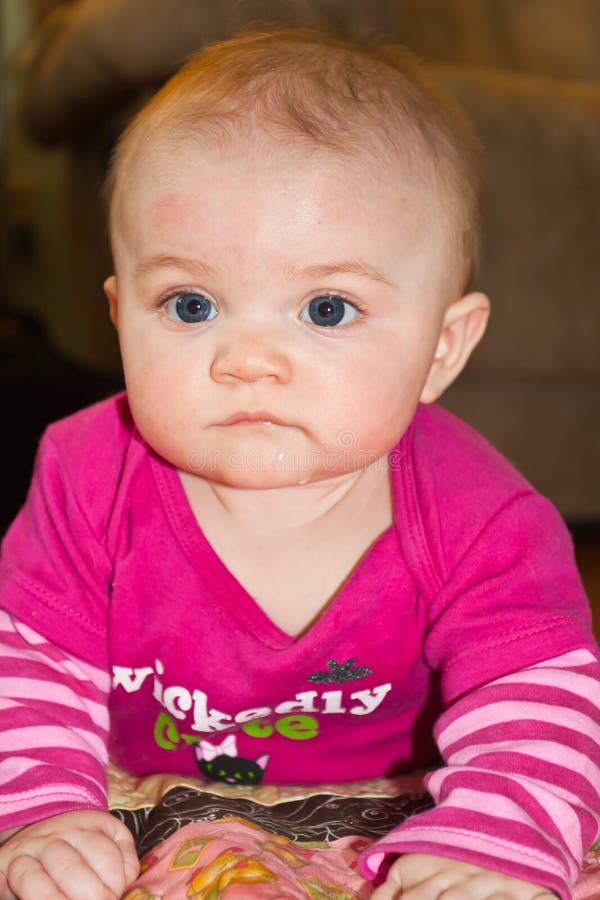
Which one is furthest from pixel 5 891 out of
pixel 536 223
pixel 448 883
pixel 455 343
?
pixel 536 223

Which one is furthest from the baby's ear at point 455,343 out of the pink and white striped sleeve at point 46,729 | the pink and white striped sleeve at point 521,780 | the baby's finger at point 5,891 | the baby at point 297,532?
the baby's finger at point 5,891

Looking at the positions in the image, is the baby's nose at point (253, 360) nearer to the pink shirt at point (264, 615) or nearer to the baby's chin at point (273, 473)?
the baby's chin at point (273, 473)

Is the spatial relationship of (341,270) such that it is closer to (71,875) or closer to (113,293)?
(113,293)

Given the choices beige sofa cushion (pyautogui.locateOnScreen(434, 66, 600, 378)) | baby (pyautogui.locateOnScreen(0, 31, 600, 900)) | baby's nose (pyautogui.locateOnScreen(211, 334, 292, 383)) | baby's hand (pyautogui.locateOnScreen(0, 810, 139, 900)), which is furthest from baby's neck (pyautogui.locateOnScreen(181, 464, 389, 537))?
beige sofa cushion (pyautogui.locateOnScreen(434, 66, 600, 378))

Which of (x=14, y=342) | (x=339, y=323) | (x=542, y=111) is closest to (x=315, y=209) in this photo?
(x=339, y=323)

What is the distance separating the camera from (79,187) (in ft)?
6.63

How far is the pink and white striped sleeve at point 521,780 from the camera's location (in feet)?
2.16

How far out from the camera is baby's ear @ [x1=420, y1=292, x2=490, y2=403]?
2.74 ft

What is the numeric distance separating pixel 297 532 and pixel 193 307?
192 millimetres

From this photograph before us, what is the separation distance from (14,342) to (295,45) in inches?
75.5

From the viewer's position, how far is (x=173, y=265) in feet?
2.40

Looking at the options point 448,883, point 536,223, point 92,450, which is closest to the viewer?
point 448,883

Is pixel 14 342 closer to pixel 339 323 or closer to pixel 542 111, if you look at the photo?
pixel 542 111

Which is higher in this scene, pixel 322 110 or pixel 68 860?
pixel 322 110
